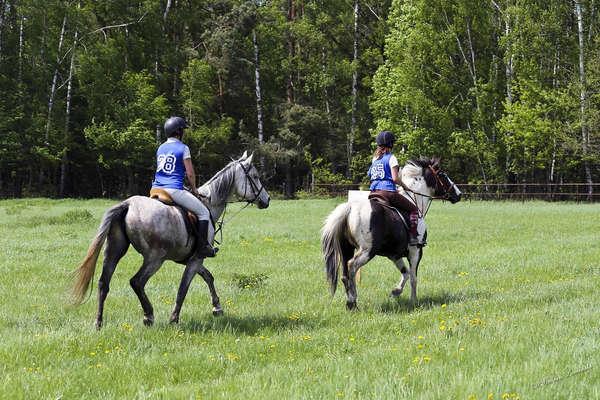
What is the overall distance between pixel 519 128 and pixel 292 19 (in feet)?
76.3

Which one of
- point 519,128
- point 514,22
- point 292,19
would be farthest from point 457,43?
point 292,19

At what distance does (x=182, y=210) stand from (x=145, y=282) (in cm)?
117

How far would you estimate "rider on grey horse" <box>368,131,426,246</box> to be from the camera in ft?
34.4

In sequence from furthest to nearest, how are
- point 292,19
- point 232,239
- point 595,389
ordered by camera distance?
point 292,19 → point 232,239 → point 595,389

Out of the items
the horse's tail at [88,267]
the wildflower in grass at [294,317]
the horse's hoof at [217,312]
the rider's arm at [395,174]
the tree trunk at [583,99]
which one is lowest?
the horse's hoof at [217,312]

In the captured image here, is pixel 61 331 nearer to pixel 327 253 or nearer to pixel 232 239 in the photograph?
pixel 327 253

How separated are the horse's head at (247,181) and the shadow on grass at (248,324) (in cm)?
198

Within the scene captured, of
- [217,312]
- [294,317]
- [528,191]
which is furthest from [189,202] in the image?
[528,191]

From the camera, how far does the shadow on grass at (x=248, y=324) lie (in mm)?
8203

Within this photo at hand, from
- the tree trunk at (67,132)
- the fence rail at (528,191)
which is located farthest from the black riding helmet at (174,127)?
the tree trunk at (67,132)

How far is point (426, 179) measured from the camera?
465 inches

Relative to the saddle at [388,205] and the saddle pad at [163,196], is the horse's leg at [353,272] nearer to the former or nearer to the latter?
the saddle at [388,205]

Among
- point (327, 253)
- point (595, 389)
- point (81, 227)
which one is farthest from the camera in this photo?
point (81, 227)

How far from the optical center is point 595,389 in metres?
5.00
